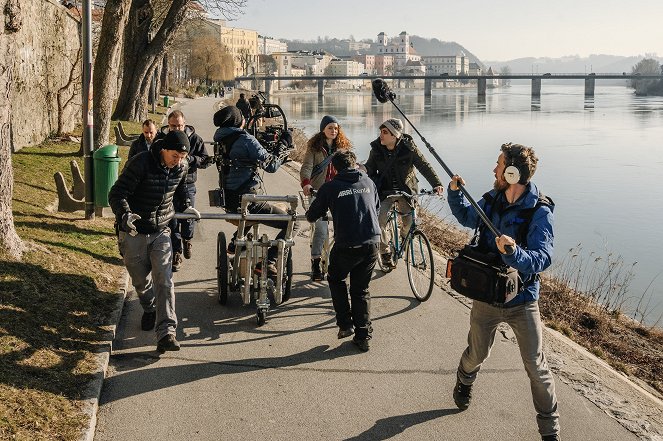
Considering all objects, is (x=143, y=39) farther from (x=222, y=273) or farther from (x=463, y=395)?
(x=463, y=395)

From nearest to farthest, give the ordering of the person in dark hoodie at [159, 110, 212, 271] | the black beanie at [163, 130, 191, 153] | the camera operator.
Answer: the black beanie at [163, 130, 191, 153] < the camera operator < the person in dark hoodie at [159, 110, 212, 271]

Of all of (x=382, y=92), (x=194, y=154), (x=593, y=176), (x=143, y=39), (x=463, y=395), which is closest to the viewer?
(x=463, y=395)

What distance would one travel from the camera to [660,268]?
1484 cm

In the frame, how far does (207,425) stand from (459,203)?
2.26 m

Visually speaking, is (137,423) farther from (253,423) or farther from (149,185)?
(149,185)

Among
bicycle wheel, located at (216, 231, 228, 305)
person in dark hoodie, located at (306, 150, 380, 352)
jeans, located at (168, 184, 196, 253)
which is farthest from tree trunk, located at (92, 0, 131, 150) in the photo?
person in dark hoodie, located at (306, 150, 380, 352)

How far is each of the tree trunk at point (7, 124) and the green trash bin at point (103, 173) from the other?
303 cm

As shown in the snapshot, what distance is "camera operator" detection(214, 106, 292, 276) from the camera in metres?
7.35

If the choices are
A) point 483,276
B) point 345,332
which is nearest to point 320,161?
point 345,332

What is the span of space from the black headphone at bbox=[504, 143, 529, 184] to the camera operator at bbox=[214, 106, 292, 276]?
10.6ft

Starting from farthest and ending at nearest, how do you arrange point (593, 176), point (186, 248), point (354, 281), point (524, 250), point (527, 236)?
point (593, 176)
point (186, 248)
point (354, 281)
point (527, 236)
point (524, 250)

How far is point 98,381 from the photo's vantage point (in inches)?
202

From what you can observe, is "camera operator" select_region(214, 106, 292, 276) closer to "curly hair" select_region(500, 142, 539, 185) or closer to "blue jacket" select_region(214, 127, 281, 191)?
"blue jacket" select_region(214, 127, 281, 191)

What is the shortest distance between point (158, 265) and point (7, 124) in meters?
2.61
